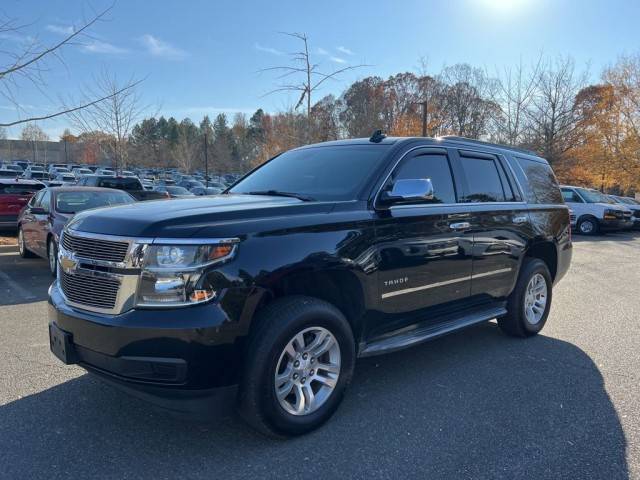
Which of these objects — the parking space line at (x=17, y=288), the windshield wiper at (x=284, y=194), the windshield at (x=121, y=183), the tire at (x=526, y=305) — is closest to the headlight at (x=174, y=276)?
the windshield wiper at (x=284, y=194)

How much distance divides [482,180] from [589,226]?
56.7 ft

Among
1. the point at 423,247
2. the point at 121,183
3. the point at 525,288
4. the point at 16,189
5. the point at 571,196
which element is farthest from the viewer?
the point at 571,196

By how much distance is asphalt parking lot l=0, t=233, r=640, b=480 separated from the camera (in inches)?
110

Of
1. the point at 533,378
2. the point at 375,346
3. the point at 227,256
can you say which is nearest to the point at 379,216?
the point at 375,346

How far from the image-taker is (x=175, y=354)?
2.62 m

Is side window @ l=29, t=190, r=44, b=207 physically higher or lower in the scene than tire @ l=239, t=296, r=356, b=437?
higher

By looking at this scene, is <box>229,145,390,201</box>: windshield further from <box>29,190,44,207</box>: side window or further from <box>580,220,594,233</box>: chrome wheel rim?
<box>580,220,594,233</box>: chrome wheel rim

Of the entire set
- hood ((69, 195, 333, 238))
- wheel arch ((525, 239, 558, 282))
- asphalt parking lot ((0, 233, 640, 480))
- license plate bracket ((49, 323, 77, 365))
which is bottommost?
asphalt parking lot ((0, 233, 640, 480))

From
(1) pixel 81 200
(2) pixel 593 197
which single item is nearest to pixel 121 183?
(1) pixel 81 200

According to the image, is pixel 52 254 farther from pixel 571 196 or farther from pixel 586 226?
pixel 571 196

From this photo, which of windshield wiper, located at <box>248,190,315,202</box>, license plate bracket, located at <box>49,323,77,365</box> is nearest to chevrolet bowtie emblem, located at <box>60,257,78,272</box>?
license plate bracket, located at <box>49,323,77,365</box>

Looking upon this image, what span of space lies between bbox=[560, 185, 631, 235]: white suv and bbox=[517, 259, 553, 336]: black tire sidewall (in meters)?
15.7

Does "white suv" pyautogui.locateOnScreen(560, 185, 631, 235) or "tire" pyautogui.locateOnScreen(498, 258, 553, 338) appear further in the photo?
"white suv" pyautogui.locateOnScreen(560, 185, 631, 235)

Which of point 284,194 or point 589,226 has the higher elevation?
point 284,194
